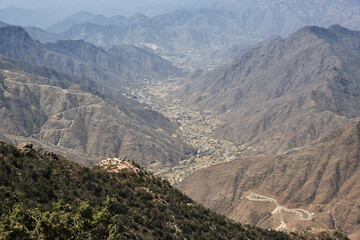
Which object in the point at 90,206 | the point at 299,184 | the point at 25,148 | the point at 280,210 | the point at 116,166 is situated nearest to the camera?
the point at 90,206

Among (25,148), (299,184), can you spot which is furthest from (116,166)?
(299,184)

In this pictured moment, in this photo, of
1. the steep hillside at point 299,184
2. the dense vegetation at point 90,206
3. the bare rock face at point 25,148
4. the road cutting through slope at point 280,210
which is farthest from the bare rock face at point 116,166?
the steep hillside at point 299,184

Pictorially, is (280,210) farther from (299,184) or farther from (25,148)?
(25,148)

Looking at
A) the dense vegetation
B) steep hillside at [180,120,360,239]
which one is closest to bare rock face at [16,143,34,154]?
the dense vegetation

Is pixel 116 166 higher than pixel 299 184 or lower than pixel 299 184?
higher

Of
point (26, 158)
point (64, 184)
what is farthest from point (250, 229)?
point (26, 158)

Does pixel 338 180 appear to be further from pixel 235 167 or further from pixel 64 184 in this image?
pixel 64 184

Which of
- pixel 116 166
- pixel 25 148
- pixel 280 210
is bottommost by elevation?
pixel 280 210
